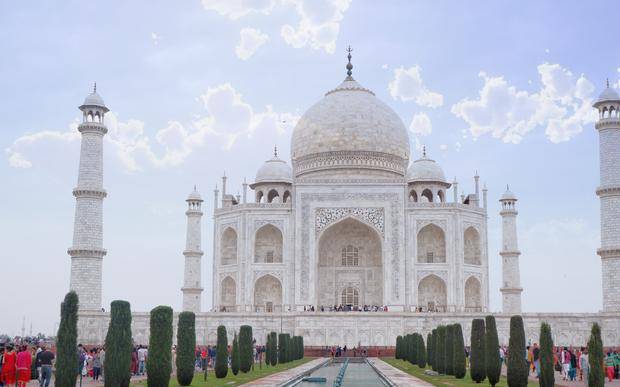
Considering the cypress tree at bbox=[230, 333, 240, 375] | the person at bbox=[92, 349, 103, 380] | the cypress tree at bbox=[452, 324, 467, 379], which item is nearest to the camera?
the cypress tree at bbox=[452, 324, 467, 379]

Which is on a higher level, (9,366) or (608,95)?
(608,95)

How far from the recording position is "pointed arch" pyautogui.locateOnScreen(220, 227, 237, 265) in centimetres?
2766

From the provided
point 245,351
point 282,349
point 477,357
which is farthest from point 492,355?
point 282,349

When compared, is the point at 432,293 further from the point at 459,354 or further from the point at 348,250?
the point at 459,354

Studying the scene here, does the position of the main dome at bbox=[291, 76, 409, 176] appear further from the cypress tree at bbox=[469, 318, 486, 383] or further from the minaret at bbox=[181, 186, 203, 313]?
the cypress tree at bbox=[469, 318, 486, 383]

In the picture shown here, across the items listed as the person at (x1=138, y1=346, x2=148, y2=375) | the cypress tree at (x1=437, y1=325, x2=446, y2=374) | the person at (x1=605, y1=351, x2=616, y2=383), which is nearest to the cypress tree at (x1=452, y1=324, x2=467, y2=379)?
the cypress tree at (x1=437, y1=325, x2=446, y2=374)

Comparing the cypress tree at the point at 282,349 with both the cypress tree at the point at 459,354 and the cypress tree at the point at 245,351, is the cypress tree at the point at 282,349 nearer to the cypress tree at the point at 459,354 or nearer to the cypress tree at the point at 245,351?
the cypress tree at the point at 245,351

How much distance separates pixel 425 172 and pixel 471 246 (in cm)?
401

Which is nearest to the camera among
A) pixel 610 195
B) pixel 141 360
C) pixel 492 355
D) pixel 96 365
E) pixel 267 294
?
pixel 492 355

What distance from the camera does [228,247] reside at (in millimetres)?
27938

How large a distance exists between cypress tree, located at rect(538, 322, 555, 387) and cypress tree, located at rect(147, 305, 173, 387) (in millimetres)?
4860

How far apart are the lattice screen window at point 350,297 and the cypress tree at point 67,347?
17.9 metres

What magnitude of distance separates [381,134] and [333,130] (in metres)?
1.79

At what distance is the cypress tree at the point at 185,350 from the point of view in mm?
11727
